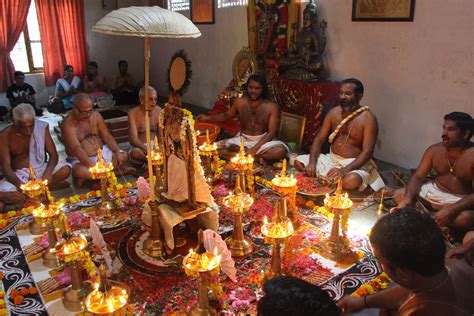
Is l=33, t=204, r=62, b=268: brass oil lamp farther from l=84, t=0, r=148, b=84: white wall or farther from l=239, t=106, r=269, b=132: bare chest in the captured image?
l=84, t=0, r=148, b=84: white wall

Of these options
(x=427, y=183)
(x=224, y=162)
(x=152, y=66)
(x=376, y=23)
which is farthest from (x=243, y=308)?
(x=152, y=66)

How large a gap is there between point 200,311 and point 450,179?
10.9 feet

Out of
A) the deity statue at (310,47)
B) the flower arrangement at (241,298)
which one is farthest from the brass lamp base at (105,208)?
the deity statue at (310,47)

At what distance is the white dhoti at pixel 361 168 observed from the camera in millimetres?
5406

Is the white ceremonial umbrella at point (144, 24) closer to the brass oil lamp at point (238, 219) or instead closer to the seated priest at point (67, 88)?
the brass oil lamp at point (238, 219)

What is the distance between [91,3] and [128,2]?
50.2 inches

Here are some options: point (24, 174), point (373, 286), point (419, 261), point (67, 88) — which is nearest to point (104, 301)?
point (419, 261)

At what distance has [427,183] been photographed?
16.0ft

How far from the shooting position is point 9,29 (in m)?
11.1

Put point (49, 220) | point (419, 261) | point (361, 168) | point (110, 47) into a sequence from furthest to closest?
1. point (110, 47)
2. point (361, 168)
3. point (49, 220)
4. point (419, 261)

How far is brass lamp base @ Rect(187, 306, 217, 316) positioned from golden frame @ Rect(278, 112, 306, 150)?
15.1ft

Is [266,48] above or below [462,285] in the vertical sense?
above

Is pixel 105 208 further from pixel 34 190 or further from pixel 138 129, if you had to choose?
pixel 138 129

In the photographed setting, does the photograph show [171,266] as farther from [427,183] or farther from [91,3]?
[91,3]
